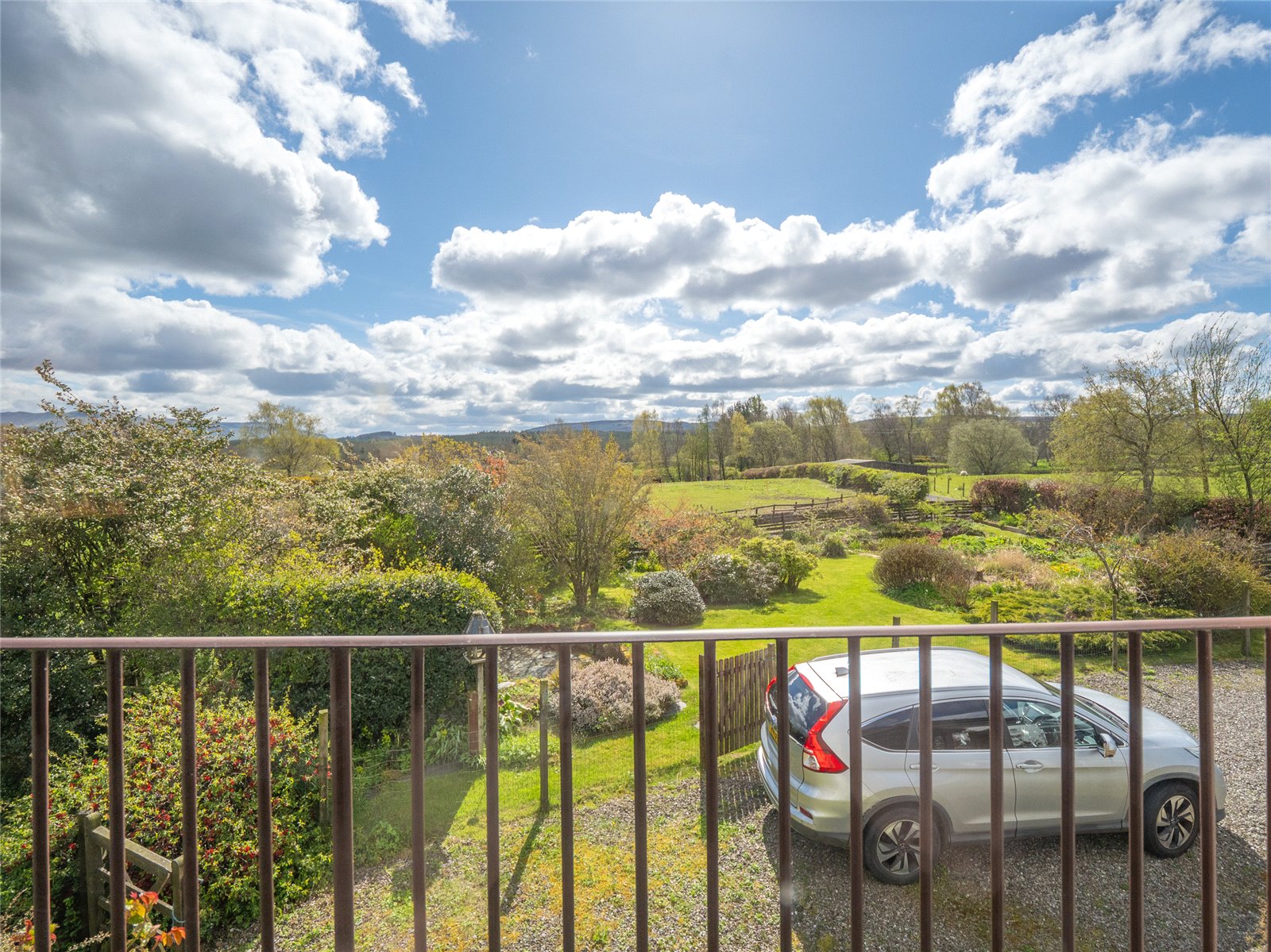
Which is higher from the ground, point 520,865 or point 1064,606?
point 1064,606

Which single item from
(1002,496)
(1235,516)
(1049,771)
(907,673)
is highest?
(1002,496)

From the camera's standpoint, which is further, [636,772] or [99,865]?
[99,865]

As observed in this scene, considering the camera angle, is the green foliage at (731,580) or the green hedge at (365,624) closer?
the green hedge at (365,624)

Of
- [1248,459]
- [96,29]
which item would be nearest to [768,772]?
[96,29]

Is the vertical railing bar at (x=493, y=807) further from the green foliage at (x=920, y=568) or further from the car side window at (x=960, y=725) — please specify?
the green foliage at (x=920, y=568)

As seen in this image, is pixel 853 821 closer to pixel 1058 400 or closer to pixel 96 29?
pixel 96 29

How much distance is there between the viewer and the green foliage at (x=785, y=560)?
13.5m

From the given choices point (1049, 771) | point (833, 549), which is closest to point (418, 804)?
point (1049, 771)

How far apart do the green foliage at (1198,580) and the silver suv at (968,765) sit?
829cm

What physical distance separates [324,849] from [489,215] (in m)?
6.26

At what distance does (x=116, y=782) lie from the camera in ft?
3.77

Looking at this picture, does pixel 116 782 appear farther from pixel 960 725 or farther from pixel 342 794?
pixel 960 725

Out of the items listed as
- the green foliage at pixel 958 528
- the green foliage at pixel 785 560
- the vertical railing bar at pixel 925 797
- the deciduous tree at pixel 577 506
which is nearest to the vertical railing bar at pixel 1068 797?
the vertical railing bar at pixel 925 797

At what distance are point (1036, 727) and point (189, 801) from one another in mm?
3665
